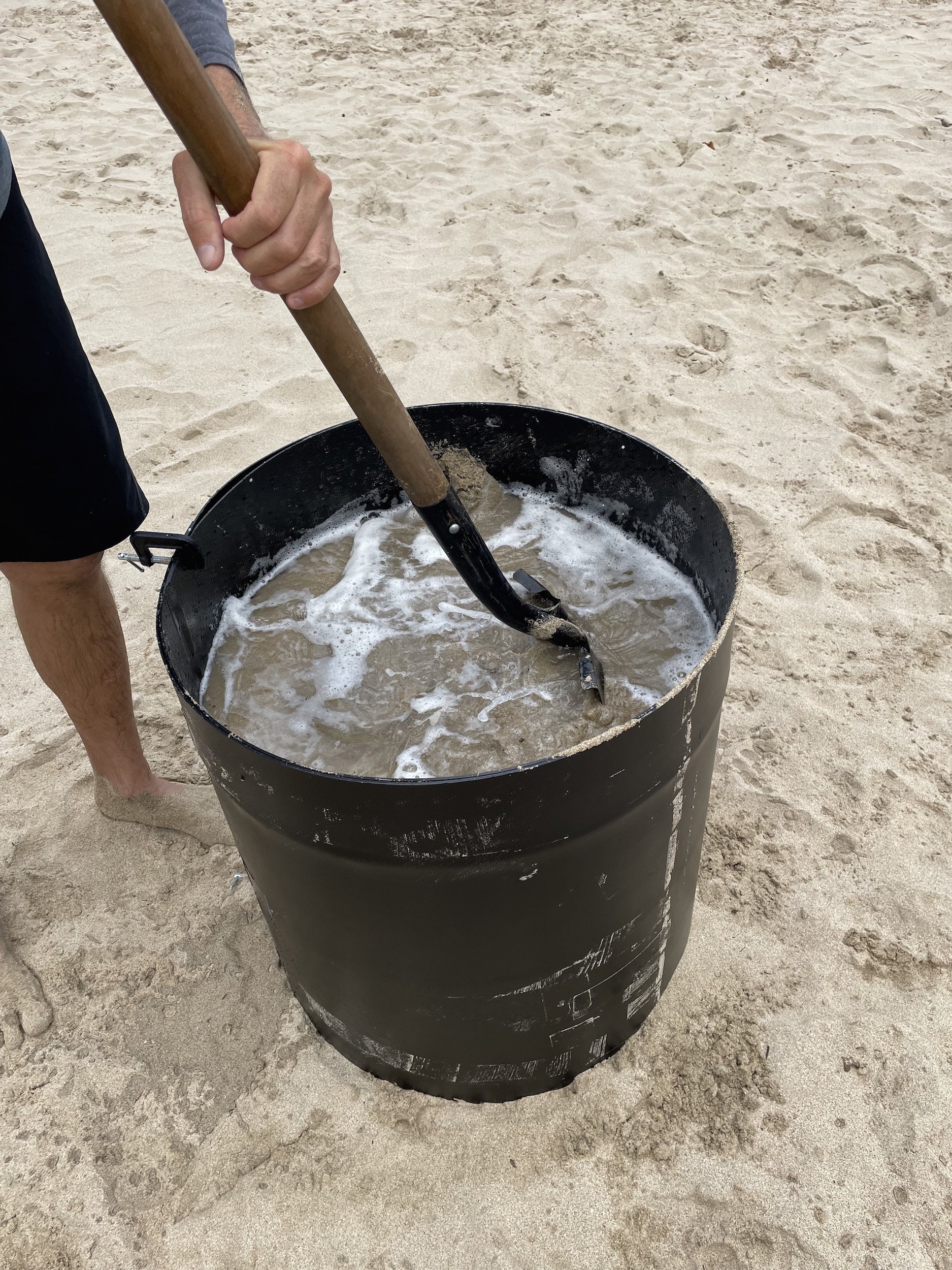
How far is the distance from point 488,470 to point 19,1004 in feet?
5.03

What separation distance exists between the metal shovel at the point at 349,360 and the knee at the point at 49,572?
452 millimetres

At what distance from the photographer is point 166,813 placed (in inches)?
86.0

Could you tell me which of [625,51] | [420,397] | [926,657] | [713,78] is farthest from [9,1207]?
[625,51]

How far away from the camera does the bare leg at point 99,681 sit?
74.7 inches

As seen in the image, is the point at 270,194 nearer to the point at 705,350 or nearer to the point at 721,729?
the point at 721,729

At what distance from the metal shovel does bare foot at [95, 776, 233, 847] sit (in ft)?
2.89

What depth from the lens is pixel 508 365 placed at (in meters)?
3.65

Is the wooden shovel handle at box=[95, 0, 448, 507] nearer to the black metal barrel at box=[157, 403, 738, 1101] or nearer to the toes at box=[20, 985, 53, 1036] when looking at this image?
the black metal barrel at box=[157, 403, 738, 1101]

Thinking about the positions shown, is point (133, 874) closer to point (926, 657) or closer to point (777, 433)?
point (926, 657)

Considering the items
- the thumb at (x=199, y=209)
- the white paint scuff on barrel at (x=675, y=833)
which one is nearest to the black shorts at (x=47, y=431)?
the thumb at (x=199, y=209)

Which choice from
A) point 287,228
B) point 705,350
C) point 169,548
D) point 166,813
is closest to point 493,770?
point 169,548

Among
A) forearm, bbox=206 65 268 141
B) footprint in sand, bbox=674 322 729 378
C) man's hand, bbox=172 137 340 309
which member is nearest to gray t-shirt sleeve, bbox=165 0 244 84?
forearm, bbox=206 65 268 141

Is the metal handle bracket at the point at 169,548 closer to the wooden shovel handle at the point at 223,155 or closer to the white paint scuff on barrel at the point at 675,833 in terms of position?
the wooden shovel handle at the point at 223,155

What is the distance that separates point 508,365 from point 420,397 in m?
0.40
